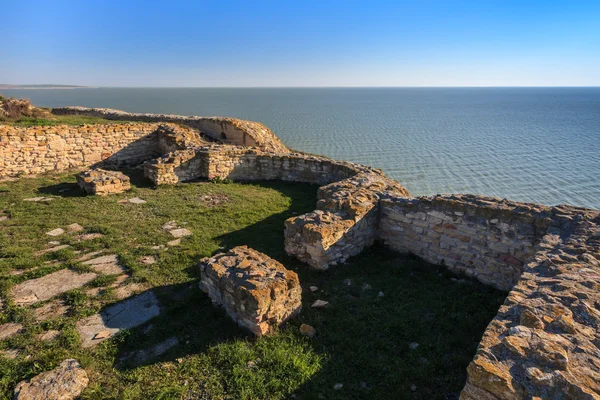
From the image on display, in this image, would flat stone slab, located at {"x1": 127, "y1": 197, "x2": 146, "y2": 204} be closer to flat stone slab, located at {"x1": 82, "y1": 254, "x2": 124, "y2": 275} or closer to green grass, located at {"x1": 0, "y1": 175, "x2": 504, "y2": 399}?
green grass, located at {"x1": 0, "y1": 175, "x2": 504, "y2": 399}

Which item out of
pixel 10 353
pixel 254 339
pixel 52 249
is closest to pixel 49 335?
pixel 10 353

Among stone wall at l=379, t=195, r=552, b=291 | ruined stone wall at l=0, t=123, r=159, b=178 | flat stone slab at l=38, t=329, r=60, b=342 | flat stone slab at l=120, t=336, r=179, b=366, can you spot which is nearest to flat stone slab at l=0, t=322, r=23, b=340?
flat stone slab at l=38, t=329, r=60, b=342

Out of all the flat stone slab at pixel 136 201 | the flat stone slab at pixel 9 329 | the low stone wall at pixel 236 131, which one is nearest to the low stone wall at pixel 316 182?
the flat stone slab at pixel 136 201

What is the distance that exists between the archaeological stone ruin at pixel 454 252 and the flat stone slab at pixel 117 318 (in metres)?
0.16

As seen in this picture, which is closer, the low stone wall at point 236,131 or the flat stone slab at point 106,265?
the flat stone slab at point 106,265

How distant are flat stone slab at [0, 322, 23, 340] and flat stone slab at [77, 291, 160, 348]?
2.52 ft

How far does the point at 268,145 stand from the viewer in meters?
20.5

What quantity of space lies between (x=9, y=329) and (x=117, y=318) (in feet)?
4.58

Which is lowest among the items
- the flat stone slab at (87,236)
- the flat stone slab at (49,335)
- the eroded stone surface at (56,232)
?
the flat stone slab at (49,335)

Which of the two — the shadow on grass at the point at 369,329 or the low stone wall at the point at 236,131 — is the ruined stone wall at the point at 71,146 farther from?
the shadow on grass at the point at 369,329

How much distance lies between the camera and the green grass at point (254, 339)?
173 inches

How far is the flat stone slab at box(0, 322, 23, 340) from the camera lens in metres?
5.06

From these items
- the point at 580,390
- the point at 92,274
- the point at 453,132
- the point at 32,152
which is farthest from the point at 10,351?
the point at 453,132

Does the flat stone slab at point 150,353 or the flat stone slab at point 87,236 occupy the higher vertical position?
the flat stone slab at point 87,236
